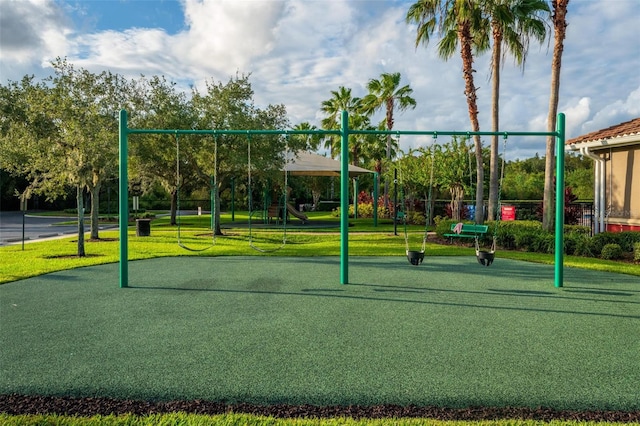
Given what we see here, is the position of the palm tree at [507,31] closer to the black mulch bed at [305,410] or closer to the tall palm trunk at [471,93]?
the tall palm trunk at [471,93]

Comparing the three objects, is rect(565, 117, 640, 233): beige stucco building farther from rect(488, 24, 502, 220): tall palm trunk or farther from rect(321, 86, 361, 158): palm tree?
rect(321, 86, 361, 158): palm tree

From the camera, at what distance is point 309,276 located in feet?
27.6

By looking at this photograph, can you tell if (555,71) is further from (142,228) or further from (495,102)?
(142,228)

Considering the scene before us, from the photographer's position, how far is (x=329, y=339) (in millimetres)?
4789

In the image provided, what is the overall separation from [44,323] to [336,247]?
27.9 ft

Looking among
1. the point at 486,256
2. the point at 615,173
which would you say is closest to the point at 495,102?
the point at 615,173

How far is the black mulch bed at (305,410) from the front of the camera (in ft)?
10.3

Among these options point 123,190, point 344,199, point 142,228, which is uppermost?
point 123,190

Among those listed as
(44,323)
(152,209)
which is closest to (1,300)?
(44,323)

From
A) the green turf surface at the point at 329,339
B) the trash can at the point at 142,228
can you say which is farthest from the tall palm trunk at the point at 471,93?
the trash can at the point at 142,228

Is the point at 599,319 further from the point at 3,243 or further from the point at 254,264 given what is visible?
the point at 3,243

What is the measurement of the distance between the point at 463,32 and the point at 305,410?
15198mm

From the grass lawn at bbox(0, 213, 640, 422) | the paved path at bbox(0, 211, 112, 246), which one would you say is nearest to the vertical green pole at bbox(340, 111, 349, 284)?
the grass lawn at bbox(0, 213, 640, 422)

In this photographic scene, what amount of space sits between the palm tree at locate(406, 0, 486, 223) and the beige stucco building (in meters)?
3.09
